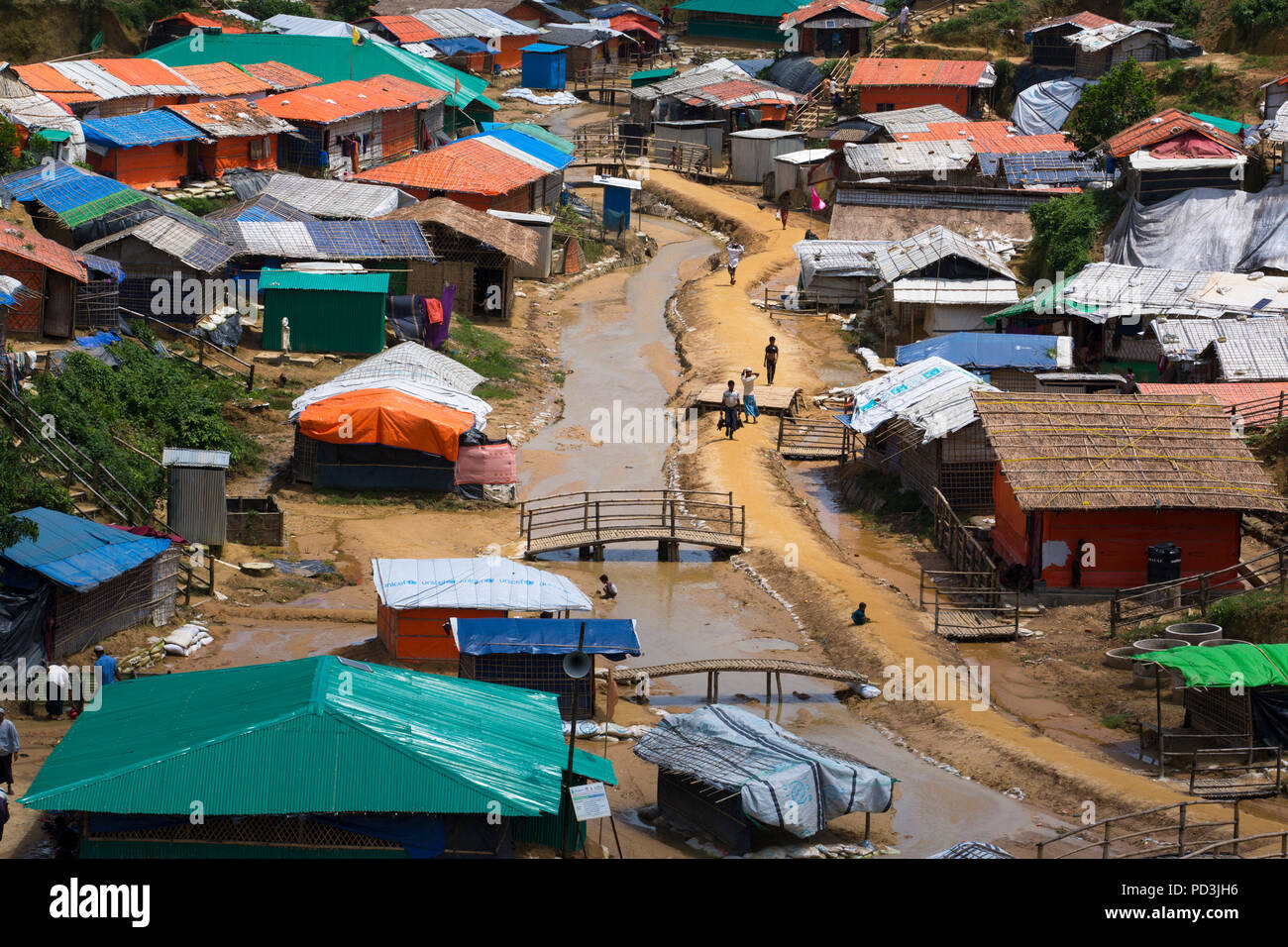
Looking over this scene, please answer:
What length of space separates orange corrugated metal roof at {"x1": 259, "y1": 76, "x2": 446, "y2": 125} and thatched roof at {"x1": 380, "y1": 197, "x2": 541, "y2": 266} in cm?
992

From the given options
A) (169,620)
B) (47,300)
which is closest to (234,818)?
(169,620)

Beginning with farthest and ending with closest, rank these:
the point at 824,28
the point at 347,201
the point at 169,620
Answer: the point at 824,28 < the point at 347,201 < the point at 169,620

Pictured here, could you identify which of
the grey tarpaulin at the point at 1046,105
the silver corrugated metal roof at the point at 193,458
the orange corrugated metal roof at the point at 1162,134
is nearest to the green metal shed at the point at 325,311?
the silver corrugated metal roof at the point at 193,458

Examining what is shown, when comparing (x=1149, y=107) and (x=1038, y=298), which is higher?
(x=1149, y=107)

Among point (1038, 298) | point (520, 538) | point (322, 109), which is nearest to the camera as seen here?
point (520, 538)

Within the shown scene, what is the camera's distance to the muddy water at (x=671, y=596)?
64.2 ft

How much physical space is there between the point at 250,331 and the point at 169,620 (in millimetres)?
14236

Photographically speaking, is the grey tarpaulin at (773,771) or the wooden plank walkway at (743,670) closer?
the grey tarpaulin at (773,771)

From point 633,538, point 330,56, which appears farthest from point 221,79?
point 633,538

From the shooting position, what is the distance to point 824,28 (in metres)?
71.6

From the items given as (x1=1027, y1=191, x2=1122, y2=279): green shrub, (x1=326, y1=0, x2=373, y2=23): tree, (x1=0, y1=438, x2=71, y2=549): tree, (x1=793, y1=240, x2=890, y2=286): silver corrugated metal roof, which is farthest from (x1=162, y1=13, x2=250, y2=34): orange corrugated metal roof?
(x1=0, y1=438, x2=71, y2=549): tree

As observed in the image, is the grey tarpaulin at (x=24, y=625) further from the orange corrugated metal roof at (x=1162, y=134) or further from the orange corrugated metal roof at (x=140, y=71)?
the orange corrugated metal roof at (x=140, y=71)

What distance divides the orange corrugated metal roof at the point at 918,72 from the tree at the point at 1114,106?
13.8 m

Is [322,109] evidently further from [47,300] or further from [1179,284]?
[1179,284]
